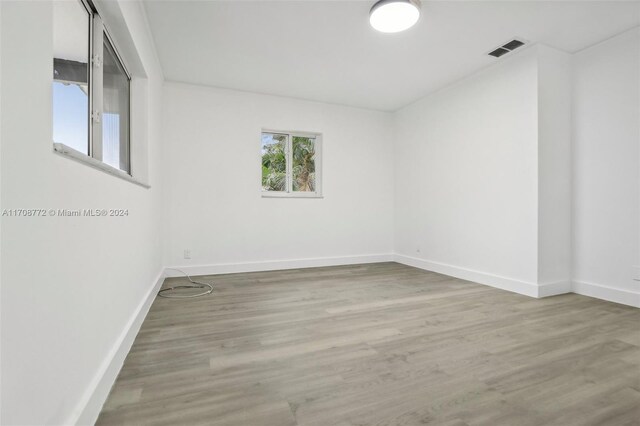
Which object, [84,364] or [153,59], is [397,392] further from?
[153,59]

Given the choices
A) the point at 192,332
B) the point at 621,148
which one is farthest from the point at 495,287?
the point at 192,332

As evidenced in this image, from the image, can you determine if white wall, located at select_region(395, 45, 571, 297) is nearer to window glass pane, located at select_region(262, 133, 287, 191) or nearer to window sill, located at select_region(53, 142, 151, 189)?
window glass pane, located at select_region(262, 133, 287, 191)

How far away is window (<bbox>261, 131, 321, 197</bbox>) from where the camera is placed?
4688 mm

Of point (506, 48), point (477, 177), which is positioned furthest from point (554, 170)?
point (506, 48)

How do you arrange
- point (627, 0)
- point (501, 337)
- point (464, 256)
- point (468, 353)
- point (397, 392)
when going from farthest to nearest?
point (464, 256) < point (627, 0) < point (501, 337) < point (468, 353) < point (397, 392)

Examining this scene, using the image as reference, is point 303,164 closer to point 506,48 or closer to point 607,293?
point 506,48

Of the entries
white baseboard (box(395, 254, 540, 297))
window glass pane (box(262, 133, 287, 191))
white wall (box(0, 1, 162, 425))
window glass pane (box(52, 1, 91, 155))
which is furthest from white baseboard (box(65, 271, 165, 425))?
white baseboard (box(395, 254, 540, 297))

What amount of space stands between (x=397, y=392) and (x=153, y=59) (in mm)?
3665

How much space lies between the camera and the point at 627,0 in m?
2.47

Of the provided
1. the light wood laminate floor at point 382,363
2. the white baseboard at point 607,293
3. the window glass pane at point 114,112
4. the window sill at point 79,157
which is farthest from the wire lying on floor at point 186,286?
the white baseboard at point 607,293

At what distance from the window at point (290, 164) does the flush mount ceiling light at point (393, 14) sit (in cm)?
244

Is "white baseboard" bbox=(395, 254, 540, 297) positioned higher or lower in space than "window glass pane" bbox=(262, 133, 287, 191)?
lower

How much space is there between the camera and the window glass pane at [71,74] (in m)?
1.27

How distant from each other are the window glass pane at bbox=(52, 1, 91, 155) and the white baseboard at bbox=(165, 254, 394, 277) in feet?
9.19
